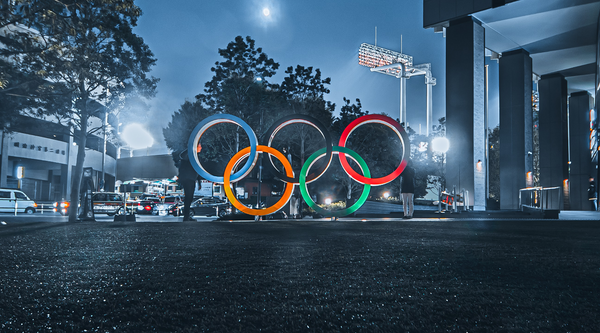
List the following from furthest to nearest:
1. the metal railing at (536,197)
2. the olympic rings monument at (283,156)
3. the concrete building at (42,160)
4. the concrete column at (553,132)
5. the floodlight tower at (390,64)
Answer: the floodlight tower at (390,64), the concrete building at (42,160), the concrete column at (553,132), the metal railing at (536,197), the olympic rings monument at (283,156)

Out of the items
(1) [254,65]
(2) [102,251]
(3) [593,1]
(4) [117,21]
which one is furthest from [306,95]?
(2) [102,251]

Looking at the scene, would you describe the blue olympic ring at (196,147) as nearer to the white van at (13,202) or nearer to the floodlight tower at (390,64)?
the white van at (13,202)

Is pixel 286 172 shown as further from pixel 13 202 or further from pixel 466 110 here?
pixel 13 202

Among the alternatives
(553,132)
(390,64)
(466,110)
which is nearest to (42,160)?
(466,110)

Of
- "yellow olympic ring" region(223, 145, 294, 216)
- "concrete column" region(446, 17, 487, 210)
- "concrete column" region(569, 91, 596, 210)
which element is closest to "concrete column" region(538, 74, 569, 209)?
"concrete column" region(569, 91, 596, 210)

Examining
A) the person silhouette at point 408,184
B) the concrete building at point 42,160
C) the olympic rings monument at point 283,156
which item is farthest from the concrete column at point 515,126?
the concrete building at point 42,160

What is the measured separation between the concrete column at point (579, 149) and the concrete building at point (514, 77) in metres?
0.16

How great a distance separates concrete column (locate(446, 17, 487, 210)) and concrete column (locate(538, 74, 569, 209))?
12.9m

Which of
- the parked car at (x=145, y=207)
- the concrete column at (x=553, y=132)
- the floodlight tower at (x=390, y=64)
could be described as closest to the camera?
the parked car at (x=145, y=207)

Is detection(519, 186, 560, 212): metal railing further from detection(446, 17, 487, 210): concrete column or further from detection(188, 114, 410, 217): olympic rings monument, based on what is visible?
detection(188, 114, 410, 217): olympic rings monument

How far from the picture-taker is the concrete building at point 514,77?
23453 millimetres

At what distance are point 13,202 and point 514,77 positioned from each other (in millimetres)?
34262

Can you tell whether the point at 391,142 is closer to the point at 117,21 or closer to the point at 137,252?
the point at 117,21

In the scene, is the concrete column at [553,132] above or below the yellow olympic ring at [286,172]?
above
